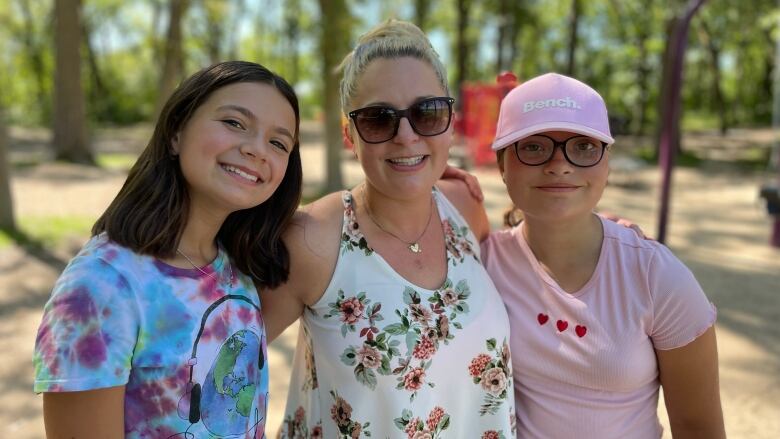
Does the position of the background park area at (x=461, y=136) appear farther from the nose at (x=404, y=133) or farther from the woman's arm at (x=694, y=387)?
the woman's arm at (x=694, y=387)

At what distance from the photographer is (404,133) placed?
167 centimetres

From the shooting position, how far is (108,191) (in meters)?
10.2

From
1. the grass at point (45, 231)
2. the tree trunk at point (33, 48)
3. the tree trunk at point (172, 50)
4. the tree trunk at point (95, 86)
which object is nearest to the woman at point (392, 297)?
the grass at point (45, 231)

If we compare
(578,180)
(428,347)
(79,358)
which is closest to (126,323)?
(79,358)

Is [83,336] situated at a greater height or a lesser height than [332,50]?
lesser

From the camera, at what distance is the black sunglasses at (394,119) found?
1688mm

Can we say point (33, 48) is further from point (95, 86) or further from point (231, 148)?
point (231, 148)

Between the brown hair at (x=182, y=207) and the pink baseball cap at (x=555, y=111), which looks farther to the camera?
the pink baseball cap at (x=555, y=111)

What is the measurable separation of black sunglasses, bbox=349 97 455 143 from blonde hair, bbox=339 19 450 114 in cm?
10

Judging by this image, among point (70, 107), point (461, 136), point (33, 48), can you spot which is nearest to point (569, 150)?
point (70, 107)

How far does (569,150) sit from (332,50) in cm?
782

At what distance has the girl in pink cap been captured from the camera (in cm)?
161

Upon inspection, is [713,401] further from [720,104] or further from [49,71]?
[49,71]

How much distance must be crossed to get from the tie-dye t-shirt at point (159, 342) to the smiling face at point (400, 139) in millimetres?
469
